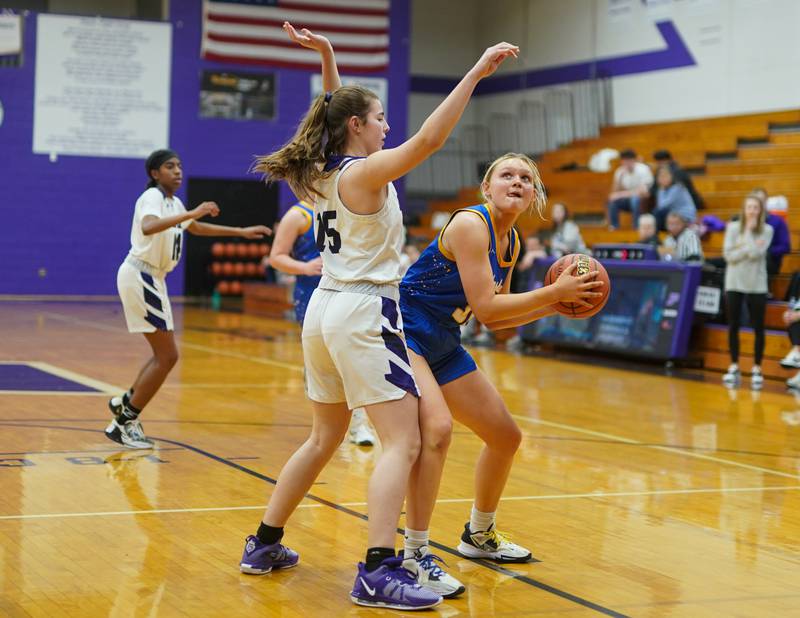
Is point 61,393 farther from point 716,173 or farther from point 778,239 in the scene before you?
point 716,173

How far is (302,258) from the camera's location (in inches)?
312

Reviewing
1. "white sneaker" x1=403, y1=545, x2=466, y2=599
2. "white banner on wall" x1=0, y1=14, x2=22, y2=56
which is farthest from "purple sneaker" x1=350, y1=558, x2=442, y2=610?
"white banner on wall" x1=0, y1=14, x2=22, y2=56

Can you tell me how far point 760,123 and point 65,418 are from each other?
13.2m

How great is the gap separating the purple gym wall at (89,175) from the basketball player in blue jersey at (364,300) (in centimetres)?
1950

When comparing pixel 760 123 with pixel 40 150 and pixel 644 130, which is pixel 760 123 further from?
pixel 40 150

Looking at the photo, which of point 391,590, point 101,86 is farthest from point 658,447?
point 101,86

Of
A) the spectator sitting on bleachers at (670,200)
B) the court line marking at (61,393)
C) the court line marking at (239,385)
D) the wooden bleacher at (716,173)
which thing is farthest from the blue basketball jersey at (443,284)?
the spectator sitting on bleachers at (670,200)

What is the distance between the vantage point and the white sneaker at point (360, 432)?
25.5 ft

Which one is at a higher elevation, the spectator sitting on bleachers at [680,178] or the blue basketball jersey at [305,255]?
the spectator sitting on bleachers at [680,178]

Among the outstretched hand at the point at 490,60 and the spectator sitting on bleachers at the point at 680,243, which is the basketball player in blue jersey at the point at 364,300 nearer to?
the outstretched hand at the point at 490,60

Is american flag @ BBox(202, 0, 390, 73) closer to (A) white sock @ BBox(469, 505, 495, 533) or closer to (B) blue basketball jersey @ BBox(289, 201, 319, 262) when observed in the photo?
(B) blue basketball jersey @ BBox(289, 201, 319, 262)

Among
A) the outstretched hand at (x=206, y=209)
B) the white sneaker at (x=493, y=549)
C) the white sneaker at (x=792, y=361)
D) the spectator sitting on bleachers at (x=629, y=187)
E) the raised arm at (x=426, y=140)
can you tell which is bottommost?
the white sneaker at (x=493, y=549)

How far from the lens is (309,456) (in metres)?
4.46

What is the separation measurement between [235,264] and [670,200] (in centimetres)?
1118
